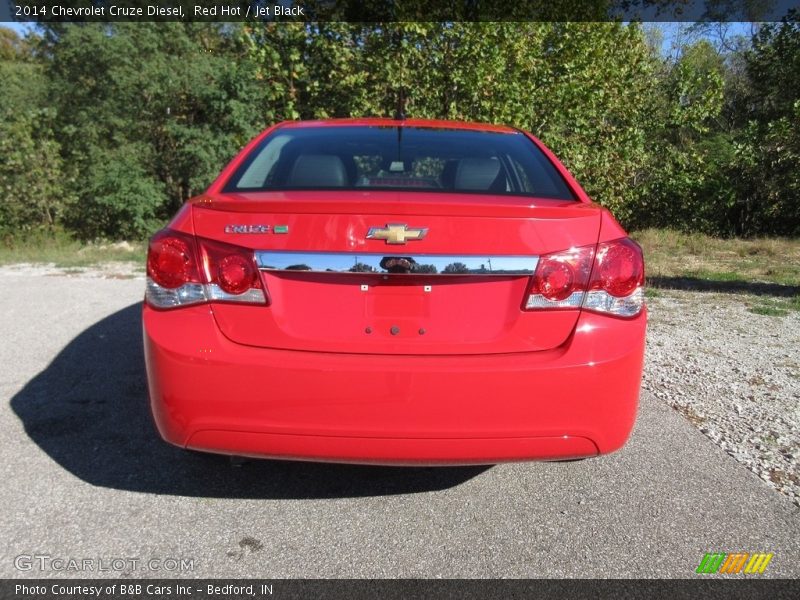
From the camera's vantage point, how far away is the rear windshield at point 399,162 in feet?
9.18

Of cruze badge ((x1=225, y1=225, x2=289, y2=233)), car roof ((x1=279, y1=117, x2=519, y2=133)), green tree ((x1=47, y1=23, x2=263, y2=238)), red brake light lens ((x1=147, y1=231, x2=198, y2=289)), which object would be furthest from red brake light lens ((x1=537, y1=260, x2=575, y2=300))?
green tree ((x1=47, y1=23, x2=263, y2=238))

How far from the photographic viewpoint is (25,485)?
2809 millimetres

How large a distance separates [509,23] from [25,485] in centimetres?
928

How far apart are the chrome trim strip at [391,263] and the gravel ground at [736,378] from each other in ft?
5.96

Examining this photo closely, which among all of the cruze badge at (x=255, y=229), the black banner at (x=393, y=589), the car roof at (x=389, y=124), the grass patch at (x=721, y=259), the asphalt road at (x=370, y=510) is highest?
the car roof at (x=389, y=124)

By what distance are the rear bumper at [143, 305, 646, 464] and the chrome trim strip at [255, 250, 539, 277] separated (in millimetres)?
294

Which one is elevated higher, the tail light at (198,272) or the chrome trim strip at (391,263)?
the chrome trim strip at (391,263)

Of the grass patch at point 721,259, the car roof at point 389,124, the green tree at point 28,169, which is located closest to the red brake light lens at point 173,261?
the car roof at point 389,124

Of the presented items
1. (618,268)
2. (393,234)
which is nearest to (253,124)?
(393,234)

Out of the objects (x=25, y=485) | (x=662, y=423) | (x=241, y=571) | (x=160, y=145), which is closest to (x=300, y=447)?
(x=241, y=571)

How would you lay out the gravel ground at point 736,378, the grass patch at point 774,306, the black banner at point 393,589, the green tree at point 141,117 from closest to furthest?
the black banner at point 393,589 < the gravel ground at point 736,378 < the grass patch at point 774,306 < the green tree at point 141,117

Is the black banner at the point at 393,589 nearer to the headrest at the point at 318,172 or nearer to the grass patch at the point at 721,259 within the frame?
the headrest at the point at 318,172

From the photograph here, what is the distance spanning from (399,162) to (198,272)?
4.08 feet

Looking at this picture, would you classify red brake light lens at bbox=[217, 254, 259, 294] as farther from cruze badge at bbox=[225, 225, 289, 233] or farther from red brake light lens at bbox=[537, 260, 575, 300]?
red brake light lens at bbox=[537, 260, 575, 300]
